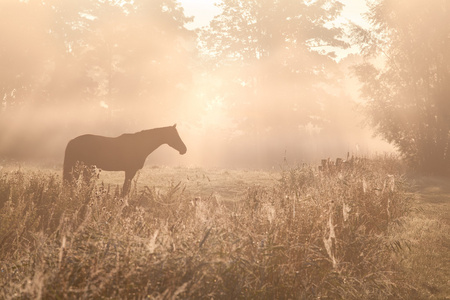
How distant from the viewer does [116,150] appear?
32.6 ft

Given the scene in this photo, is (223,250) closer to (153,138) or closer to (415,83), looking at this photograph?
(153,138)

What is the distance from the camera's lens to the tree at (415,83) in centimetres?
1755

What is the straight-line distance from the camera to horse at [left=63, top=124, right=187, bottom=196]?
9398mm

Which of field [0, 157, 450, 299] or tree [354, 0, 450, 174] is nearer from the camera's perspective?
field [0, 157, 450, 299]

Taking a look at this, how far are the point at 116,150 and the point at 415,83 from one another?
14.3 m

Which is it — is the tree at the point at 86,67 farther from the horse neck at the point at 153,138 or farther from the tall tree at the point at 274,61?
the horse neck at the point at 153,138

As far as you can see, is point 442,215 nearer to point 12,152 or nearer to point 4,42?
point 12,152

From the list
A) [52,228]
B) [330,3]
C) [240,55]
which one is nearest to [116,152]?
[52,228]

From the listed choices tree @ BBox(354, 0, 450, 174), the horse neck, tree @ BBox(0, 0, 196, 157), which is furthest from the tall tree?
the horse neck

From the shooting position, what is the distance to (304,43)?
3300 cm

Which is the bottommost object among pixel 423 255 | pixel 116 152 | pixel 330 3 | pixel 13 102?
pixel 423 255

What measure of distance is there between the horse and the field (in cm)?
171

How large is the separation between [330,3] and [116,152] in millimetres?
27981

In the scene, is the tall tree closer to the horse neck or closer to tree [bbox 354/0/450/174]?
tree [bbox 354/0/450/174]
